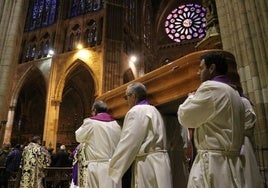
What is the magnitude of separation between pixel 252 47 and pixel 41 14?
19.6 metres

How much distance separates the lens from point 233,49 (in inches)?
175

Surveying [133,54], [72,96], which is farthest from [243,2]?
[72,96]

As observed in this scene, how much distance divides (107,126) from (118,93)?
397mm

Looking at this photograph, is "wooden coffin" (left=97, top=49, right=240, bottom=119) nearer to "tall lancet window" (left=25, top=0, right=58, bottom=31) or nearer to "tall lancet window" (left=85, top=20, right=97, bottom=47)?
"tall lancet window" (left=85, top=20, right=97, bottom=47)

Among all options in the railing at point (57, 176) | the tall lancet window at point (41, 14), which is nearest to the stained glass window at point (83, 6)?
the tall lancet window at point (41, 14)

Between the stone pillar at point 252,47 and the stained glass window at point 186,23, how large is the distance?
696 inches

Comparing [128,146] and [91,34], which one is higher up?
[91,34]

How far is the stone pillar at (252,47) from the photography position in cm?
372

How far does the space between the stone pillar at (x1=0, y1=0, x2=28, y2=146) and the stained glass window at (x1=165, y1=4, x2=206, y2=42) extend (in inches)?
668

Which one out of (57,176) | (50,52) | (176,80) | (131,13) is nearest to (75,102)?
(50,52)

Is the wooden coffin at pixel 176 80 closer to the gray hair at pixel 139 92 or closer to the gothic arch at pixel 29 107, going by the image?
the gray hair at pixel 139 92

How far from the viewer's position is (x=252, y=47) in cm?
418

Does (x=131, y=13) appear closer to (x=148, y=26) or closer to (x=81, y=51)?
(x=148, y=26)

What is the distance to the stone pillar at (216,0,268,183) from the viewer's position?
12.2 ft
